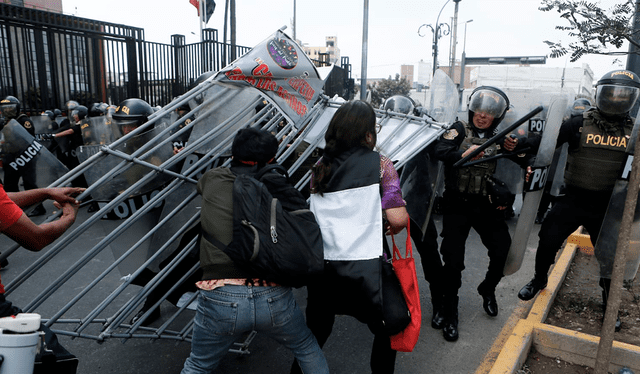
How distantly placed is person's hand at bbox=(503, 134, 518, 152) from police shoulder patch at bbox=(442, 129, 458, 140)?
1.19 feet

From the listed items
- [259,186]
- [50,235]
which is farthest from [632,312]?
[50,235]

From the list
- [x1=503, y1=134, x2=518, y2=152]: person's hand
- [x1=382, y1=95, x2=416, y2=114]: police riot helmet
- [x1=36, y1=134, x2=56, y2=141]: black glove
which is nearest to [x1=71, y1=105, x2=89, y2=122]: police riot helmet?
[x1=36, y1=134, x2=56, y2=141]: black glove

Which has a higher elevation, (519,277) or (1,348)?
(1,348)

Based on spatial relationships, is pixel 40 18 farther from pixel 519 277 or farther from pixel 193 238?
pixel 519 277

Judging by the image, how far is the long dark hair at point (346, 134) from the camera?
2.24m

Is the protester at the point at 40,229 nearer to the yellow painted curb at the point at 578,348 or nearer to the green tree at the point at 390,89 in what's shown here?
the yellow painted curb at the point at 578,348

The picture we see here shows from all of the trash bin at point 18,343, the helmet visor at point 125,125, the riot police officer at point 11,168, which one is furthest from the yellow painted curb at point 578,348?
the riot police officer at point 11,168

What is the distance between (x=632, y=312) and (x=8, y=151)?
678 centimetres

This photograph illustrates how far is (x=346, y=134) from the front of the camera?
2.25 metres

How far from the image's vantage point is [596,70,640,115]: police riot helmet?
325cm

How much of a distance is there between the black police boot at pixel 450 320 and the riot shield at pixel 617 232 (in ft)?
3.58

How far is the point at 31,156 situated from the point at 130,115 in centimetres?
164

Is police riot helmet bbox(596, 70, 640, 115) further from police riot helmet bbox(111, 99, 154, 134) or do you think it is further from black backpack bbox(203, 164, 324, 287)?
police riot helmet bbox(111, 99, 154, 134)

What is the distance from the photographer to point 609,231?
126 inches
